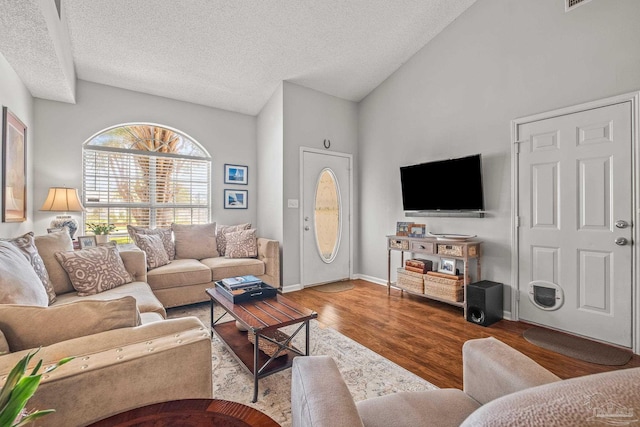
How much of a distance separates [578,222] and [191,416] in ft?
10.7

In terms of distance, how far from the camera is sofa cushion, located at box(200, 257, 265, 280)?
11.6 ft

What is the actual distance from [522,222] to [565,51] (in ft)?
5.22

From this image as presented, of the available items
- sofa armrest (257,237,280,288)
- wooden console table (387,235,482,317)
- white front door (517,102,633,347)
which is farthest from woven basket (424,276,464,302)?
sofa armrest (257,237,280,288)

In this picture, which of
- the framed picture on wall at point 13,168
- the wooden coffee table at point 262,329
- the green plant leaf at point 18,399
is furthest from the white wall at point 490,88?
the framed picture on wall at point 13,168

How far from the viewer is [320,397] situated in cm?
82

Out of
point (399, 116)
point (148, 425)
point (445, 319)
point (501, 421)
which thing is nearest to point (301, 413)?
point (148, 425)

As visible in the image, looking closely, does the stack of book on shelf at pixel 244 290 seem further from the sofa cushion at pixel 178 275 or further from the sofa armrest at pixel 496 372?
the sofa armrest at pixel 496 372

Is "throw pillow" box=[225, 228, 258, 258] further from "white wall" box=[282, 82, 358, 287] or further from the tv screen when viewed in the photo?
the tv screen

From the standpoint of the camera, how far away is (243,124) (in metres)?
4.84

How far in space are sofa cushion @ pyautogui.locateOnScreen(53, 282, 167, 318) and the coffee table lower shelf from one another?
48cm

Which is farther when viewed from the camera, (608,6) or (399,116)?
(399,116)

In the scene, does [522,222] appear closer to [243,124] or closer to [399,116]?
[399,116]

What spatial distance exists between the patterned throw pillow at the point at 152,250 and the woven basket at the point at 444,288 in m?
3.05

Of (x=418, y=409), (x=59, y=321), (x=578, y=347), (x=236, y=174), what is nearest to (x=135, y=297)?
(x=59, y=321)
